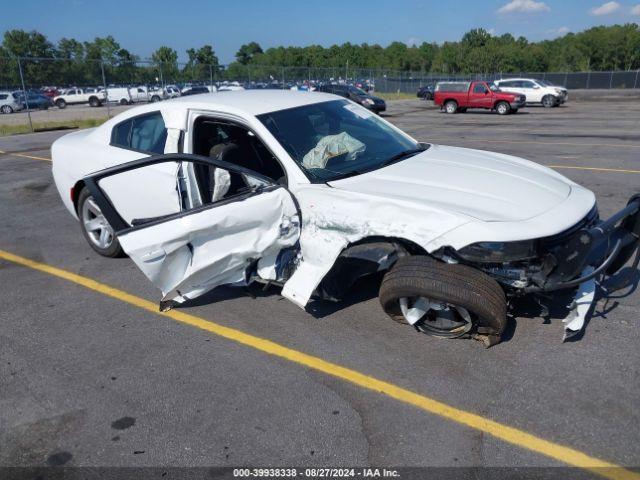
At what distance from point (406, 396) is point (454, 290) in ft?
2.25

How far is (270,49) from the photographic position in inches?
5413

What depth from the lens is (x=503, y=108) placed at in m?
25.6

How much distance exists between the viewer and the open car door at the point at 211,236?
3660 millimetres

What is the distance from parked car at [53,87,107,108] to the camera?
125 ft

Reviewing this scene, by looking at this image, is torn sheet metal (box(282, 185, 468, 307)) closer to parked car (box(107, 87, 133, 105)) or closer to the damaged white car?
the damaged white car

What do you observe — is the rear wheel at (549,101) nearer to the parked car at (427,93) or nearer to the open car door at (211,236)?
the parked car at (427,93)

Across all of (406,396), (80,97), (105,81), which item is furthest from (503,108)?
(80,97)

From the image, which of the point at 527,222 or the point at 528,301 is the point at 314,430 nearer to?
the point at 527,222

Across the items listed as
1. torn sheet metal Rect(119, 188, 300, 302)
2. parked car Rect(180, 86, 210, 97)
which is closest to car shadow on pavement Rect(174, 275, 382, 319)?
torn sheet metal Rect(119, 188, 300, 302)

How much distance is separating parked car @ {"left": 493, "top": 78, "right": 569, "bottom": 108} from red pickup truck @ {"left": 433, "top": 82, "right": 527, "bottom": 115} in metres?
3.87

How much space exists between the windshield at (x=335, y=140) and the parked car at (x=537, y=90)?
91.8 feet

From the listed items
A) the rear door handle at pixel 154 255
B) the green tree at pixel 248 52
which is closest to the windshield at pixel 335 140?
the rear door handle at pixel 154 255

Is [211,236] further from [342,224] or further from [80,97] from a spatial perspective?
[80,97]

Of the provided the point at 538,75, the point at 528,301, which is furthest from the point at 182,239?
the point at 538,75
